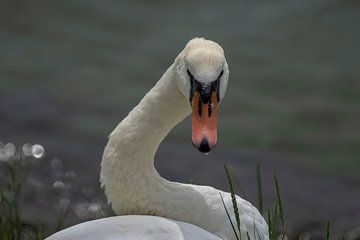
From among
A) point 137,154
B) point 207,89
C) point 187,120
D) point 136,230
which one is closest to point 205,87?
point 207,89

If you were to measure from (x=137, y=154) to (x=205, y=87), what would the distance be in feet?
2.48

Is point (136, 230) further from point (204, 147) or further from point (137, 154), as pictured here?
point (137, 154)

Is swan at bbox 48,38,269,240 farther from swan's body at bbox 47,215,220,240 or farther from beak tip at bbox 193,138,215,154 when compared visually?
beak tip at bbox 193,138,215,154

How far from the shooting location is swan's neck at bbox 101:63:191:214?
489 cm

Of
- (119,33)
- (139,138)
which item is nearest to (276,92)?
(119,33)

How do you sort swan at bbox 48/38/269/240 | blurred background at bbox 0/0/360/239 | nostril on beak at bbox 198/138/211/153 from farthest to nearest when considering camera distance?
blurred background at bbox 0/0/360/239 < swan at bbox 48/38/269/240 < nostril on beak at bbox 198/138/211/153

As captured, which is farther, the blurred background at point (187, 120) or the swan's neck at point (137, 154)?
the blurred background at point (187, 120)

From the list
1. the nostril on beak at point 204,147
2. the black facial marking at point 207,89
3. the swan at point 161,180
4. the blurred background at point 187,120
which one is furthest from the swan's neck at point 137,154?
the blurred background at point 187,120

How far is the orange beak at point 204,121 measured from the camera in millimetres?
4227

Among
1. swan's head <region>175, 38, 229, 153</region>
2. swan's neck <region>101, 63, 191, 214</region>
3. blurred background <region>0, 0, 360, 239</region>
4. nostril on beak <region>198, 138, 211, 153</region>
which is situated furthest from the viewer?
blurred background <region>0, 0, 360, 239</region>

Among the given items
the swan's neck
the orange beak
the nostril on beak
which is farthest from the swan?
the nostril on beak

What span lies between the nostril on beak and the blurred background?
373 cm

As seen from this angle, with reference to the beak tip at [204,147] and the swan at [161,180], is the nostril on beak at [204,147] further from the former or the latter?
the swan at [161,180]

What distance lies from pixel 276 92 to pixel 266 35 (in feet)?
3.25
